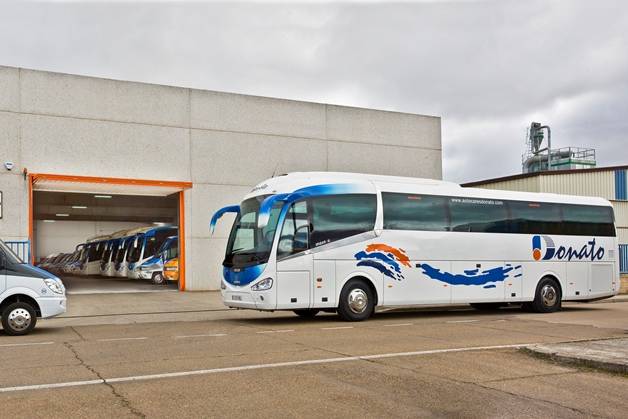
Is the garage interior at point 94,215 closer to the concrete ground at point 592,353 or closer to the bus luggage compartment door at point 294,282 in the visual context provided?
the bus luggage compartment door at point 294,282

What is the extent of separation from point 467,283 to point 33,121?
1604 centimetres

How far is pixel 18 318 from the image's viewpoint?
12680 millimetres

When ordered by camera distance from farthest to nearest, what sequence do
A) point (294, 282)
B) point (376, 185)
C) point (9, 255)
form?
point (376, 185) < point (294, 282) < point (9, 255)

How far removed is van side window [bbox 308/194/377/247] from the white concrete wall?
99.9ft

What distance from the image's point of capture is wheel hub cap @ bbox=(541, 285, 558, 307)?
19484mm

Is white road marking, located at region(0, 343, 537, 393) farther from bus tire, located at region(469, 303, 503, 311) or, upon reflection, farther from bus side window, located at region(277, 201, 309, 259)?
bus tire, located at region(469, 303, 503, 311)

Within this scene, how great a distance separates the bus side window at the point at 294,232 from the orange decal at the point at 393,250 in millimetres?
1760

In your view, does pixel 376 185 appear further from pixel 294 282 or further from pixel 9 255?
pixel 9 255

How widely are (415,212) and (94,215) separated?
28.7 meters

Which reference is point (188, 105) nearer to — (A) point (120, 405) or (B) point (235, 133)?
(B) point (235, 133)

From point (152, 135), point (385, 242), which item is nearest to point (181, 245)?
point (152, 135)

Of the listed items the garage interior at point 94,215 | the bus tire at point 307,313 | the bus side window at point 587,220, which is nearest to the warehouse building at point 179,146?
the garage interior at point 94,215

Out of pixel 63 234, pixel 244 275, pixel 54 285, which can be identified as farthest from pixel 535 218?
pixel 63 234

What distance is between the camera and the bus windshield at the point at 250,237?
14898mm
